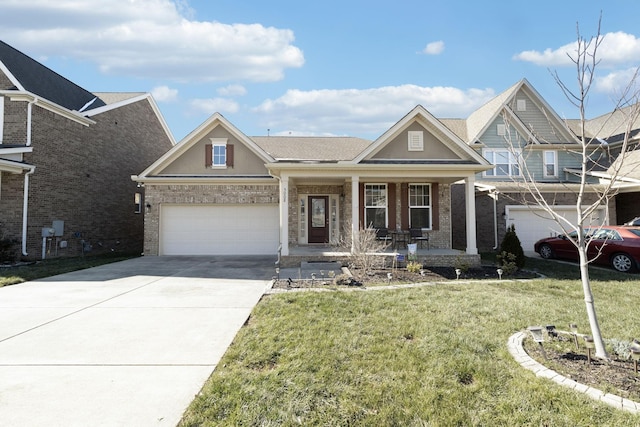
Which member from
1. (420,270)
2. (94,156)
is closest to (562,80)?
(420,270)

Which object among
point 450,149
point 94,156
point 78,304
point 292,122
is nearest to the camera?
point 78,304

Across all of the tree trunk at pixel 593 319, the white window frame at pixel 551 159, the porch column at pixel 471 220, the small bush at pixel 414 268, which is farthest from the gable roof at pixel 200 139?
the white window frame at pixel 551 159

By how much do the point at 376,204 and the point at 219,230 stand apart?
271 inches

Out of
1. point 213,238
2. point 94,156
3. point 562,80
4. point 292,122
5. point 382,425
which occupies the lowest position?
point 382,425

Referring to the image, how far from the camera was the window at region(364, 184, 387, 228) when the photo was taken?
13430 millimetres

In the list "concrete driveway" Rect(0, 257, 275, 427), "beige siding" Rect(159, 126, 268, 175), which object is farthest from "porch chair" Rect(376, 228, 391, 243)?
"beige siding" Rect(159, 126, 268, 175)

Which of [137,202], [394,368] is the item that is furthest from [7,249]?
[394,368]

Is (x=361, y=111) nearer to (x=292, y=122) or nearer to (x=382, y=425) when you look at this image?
(x=292, y=122)

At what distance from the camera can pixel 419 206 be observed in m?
13.6

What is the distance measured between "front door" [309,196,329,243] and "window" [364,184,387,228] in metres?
1.92

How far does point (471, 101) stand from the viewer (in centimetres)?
2105

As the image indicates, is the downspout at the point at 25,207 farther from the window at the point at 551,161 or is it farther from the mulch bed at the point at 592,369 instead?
the window at the point at 551,161

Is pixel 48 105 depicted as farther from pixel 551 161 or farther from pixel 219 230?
pixel 551 161

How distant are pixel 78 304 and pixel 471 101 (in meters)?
22.2
